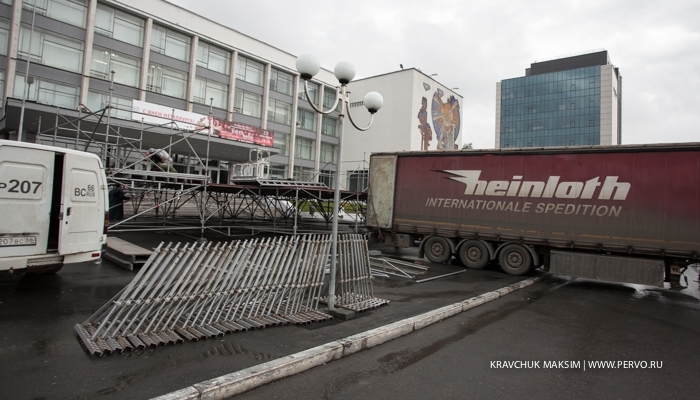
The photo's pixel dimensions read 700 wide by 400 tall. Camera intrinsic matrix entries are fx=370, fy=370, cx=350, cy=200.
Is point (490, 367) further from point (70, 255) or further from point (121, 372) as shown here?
point (70, 255)

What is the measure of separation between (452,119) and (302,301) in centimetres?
5410

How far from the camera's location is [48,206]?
6.04 metres

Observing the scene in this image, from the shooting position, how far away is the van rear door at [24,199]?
5496 mm

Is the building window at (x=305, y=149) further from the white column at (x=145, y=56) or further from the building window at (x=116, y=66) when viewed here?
the building window at (x=116, y=66)

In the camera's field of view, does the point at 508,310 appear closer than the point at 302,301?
No

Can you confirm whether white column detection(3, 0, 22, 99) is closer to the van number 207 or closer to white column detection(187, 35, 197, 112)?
white column detection(187, 35, 197, 112)

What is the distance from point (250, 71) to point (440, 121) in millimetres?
27508

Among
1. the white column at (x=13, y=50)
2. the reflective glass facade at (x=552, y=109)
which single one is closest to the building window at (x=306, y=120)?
the white column at (x=13, y=50)

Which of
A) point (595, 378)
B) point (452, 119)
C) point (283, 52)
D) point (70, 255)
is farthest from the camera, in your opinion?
point (452, 119)

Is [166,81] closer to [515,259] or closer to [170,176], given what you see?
[170,176]

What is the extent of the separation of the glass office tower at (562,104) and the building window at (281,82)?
77.8m

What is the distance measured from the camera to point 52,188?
20.1 feet

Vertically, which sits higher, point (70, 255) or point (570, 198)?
point (570, 198)

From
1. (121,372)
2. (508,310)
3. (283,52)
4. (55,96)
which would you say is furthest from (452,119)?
(121,372)
